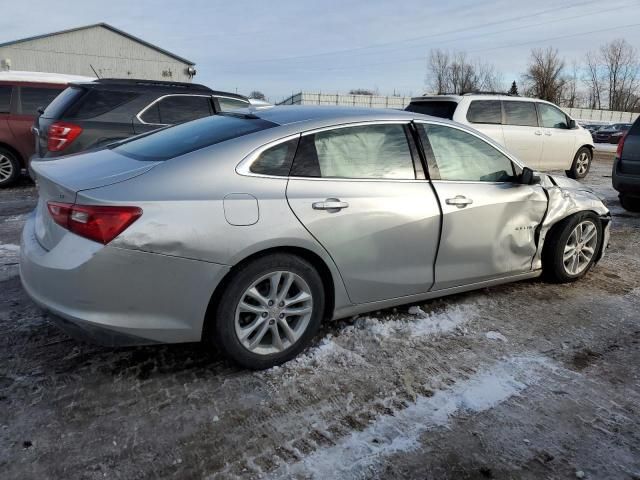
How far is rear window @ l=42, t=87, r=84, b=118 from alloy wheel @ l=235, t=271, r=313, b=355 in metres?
5.28

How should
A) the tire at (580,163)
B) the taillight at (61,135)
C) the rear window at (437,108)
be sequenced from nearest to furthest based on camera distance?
the taillight at (61,135)
the rear window at (437,108)
the tire at (580,163)

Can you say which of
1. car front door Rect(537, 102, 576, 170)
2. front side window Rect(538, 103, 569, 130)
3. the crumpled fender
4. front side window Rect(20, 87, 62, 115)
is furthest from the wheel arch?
front side window Rect(538, 103, 569, 130)

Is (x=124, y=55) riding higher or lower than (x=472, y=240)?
higher

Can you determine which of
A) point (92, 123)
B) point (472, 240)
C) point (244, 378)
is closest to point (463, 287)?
point (472, 240)

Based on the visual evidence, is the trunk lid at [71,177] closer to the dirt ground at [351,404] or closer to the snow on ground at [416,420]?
the dirt ground at [351,404]

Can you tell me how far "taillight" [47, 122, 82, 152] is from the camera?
21.7ft

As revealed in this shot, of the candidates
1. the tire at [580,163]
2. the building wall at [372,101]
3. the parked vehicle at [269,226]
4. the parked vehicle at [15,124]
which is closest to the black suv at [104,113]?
the parked vehicle at [15,124]

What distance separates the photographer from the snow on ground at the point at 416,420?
2256 millimetres

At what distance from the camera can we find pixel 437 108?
9.77 meters

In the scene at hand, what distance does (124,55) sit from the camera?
3647cm

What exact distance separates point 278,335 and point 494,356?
1.37m

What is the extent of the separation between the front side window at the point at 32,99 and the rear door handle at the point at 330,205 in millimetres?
7712

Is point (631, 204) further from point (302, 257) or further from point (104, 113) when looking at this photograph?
point (104, 113)

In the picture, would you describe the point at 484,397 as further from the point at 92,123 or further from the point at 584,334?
the point at 92,123
